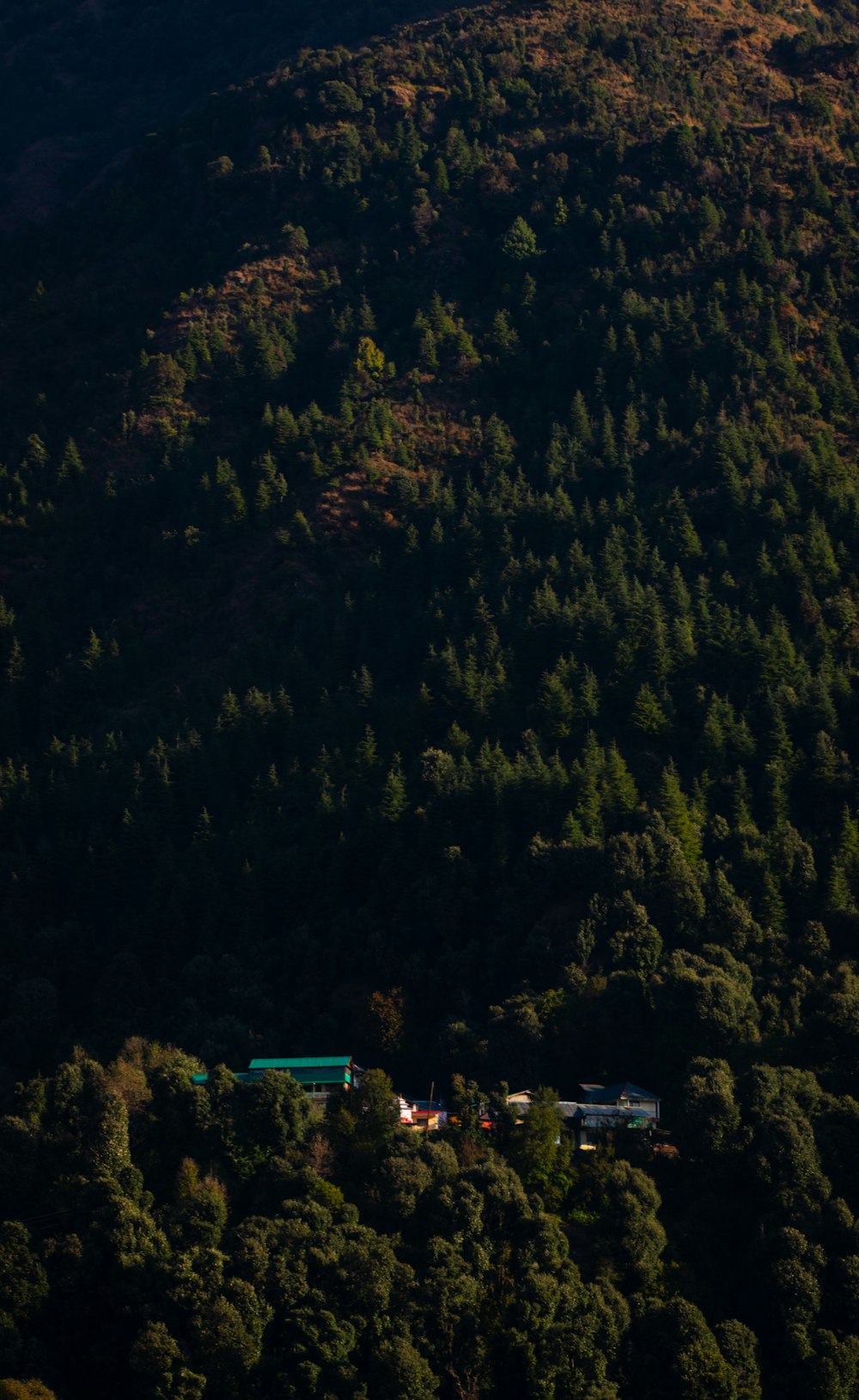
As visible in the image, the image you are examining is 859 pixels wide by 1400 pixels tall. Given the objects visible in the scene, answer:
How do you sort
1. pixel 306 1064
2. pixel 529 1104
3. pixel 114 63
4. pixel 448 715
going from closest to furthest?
pixel 529 1104
pixel 306 1064
pixel 448 715
pixel 114 63

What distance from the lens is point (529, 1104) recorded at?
2655 inches

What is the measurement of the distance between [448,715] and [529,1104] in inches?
979

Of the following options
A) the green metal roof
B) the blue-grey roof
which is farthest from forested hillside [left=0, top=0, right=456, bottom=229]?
the blue-grey roof

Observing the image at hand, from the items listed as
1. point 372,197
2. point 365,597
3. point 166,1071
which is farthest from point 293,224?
point 166,1071

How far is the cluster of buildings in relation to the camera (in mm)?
66812

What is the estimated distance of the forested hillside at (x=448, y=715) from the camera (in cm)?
5934

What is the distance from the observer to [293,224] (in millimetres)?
125438

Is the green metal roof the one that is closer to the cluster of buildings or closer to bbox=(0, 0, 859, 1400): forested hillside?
the cluster of buildings

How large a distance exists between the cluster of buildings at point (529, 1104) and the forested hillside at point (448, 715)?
1467 millimetres

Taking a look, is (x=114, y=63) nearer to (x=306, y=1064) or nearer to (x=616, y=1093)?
(x=306, y=1064)

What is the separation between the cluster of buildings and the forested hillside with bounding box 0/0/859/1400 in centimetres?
147

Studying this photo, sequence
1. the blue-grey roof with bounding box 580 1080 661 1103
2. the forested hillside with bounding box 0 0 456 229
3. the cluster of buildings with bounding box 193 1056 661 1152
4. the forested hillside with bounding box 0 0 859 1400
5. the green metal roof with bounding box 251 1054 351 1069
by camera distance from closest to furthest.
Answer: the forested hillside with bounding box 0 0 859 1400 < the cluster of buildings with bounding box 193 1056 661 1152 < the blue-grey roof with bounding box 580 1080 661 1103 < the green metal roof with bounding box 251 1054 351 1069 < the forested hillside with bounding box 0 0 456 229

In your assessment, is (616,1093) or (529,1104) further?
(616,1093)

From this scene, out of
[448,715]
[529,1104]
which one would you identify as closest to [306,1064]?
[529,1104]
